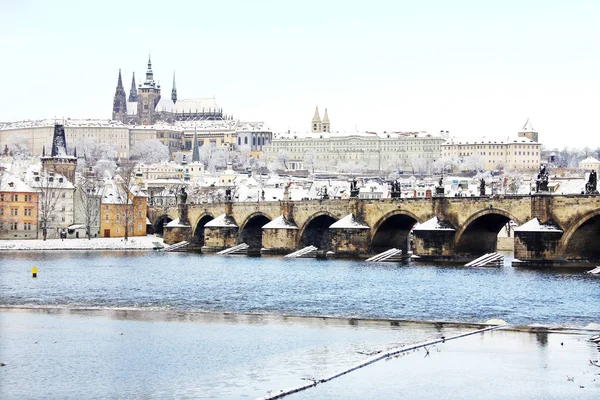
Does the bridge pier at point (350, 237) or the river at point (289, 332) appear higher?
the bridge pier at point (350, 237)

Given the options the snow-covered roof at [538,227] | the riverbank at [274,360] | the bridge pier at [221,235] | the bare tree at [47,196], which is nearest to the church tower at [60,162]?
the bare tree at [47,196]

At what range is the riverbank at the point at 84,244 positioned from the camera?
97.8 m

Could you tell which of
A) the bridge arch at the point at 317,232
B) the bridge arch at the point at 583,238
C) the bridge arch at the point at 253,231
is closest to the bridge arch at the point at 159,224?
the bridge arch at the point at 253,231

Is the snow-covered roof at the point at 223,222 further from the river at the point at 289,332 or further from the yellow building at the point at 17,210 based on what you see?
the river at the point at 289,332

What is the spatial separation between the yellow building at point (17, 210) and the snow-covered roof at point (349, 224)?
120ft

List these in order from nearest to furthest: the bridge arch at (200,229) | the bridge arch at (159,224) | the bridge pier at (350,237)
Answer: the bridge pier at (350,237)
the bridge arch at (200,229)
the bridge arch at (159,224)

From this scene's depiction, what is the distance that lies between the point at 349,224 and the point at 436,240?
31.4ft

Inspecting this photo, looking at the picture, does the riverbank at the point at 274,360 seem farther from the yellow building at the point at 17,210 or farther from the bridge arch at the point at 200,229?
the yellow building at the point at 17,210

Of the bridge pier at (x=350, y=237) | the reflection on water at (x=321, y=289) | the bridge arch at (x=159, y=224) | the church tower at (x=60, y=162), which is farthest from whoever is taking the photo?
the church tower at (x=60, y=162)

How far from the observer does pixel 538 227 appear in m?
66.1

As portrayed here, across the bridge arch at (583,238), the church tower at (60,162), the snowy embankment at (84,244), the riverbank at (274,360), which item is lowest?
the riverbank at (274,360)

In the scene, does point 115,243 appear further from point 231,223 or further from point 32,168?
point 32,168

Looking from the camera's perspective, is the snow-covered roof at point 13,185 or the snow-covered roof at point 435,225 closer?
the snow-covered roof at point 435,225

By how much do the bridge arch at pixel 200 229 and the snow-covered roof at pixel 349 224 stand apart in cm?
2503
